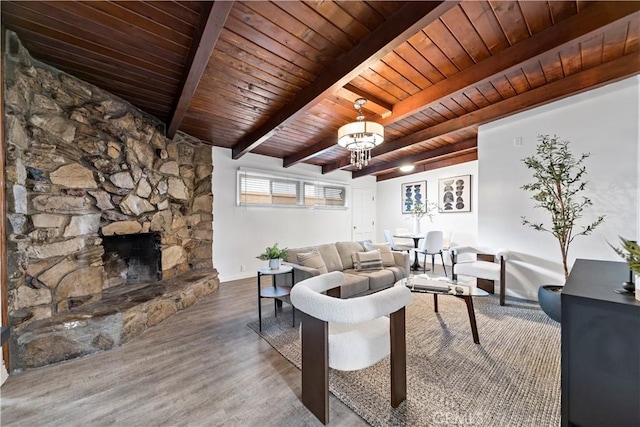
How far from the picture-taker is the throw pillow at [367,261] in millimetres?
3869

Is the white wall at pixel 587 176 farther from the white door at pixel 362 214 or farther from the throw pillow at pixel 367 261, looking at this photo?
the white door at pixel 362 214

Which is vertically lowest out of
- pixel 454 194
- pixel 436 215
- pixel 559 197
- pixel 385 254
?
pixel 385 254

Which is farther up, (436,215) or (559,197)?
(559,197)

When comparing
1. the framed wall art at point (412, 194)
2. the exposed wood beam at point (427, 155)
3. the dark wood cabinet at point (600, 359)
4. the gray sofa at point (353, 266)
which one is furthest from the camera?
the framed wall art at point (412, 194)

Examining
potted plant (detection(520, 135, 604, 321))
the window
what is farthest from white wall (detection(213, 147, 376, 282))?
potted plant (detection(520, 135, 604, 321))

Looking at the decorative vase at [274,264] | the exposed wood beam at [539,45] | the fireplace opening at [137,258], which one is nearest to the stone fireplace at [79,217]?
the fireplace opening at [137,258]

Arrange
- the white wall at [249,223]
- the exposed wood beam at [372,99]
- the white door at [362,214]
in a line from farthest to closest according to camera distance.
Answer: the white door at [362,214]
the white wall at [249,223]
the exposed wood beam at [372,99]

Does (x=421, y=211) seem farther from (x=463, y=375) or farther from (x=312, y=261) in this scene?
(x=463, y=375)

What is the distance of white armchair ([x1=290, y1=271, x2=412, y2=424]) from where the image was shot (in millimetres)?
1412

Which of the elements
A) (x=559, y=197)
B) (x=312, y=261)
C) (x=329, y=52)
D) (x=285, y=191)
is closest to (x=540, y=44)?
(x=559, y=197)

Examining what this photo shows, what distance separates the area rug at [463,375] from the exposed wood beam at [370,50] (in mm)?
2539

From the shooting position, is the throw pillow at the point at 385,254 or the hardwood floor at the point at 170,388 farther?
the throw pillow at the point at 385,254

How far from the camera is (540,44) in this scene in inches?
83.7

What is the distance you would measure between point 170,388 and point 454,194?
6475mm
